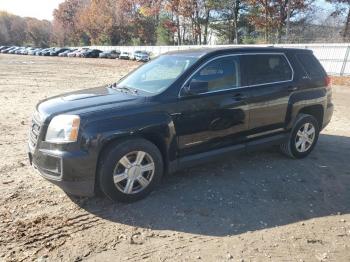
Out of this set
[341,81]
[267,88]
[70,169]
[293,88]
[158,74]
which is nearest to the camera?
[70,169]

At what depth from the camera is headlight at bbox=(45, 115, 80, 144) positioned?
160 inches

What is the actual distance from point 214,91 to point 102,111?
1598 millimetres

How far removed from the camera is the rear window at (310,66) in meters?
6.16

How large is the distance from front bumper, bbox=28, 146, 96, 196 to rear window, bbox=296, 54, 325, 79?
3948 mm

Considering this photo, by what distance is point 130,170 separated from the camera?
14.5 feet

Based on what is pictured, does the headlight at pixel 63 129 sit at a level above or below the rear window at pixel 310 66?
below

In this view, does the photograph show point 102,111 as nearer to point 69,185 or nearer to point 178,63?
point 69,185

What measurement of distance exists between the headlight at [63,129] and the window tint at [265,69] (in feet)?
8.44

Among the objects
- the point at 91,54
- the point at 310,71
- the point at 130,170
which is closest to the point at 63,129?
the point at 130,170

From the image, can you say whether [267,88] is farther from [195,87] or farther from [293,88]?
[195,87]

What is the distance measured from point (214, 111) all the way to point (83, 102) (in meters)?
1.71

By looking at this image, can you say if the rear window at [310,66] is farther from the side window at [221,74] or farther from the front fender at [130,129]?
the front fender at [130,129]

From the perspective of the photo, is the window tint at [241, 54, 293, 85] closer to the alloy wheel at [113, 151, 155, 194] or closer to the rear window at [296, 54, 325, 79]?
the rear window at [296, 54, 325, 79]

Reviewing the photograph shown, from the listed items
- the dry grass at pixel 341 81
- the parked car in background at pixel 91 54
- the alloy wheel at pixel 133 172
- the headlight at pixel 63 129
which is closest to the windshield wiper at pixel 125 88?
the alloy wheel at pixel 133 172
